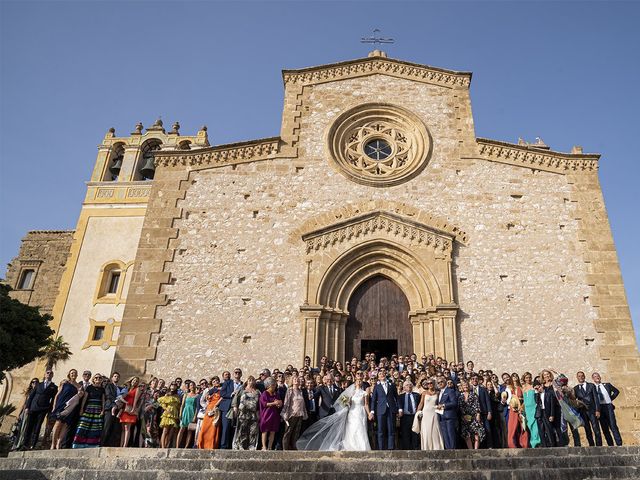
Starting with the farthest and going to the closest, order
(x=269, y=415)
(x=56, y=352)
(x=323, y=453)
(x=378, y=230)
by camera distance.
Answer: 1. (x=56, y=352)
2. (x=378, y=230)
3. (x=269, y=415)
4. (x=323, y=453)

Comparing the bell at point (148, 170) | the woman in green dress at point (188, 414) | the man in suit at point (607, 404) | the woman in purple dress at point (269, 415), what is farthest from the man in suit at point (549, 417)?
the bell at point (148, 170)

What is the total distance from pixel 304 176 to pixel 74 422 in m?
8.95

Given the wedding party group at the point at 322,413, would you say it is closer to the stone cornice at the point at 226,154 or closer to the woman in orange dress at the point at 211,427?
the woman in orange dress at the point at 211,427

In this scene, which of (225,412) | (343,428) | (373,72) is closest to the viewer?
(343,428)

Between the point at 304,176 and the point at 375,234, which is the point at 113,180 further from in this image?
the point at 375,234

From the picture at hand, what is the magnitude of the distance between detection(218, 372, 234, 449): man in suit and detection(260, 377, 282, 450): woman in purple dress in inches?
32.9

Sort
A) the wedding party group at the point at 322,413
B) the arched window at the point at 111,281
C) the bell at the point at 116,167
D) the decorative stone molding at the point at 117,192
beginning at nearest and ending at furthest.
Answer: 1. the wedding party group at the point at 322,413
2. the arched window at the point at 111,281
3. the decorative stone molding at the point at 117,192
4. the bell at the point at 116,167

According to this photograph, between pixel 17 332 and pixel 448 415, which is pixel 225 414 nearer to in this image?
pixel 448 415

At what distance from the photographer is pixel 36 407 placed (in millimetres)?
8789

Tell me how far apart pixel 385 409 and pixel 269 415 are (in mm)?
1987

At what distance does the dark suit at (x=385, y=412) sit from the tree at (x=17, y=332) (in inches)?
392

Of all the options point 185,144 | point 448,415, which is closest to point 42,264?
point 185,144

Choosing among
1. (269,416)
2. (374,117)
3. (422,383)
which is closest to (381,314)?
(422,383)

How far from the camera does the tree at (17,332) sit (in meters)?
12.8
